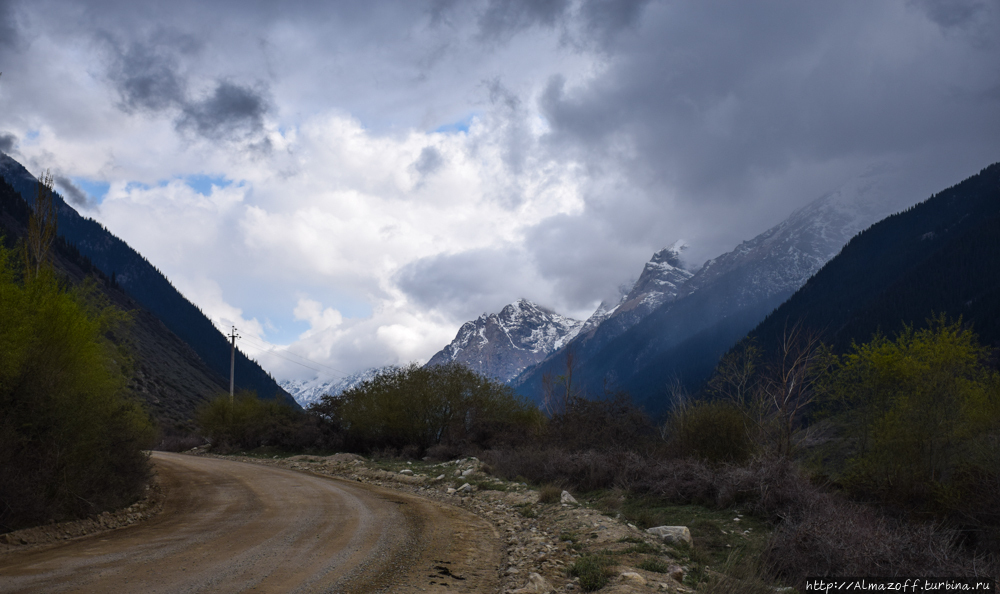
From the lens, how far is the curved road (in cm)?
702

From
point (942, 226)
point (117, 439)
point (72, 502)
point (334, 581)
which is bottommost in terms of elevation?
point (334, 581)

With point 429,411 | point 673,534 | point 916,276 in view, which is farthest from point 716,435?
point 916,276

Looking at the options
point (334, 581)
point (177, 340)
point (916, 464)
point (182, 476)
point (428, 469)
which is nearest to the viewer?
point (334, 581)

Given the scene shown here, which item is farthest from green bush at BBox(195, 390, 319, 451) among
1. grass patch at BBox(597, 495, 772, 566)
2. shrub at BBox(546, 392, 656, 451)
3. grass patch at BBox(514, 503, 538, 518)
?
grass patch at BBox(597, 495, 772, 566)

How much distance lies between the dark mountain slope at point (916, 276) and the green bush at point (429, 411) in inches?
2961

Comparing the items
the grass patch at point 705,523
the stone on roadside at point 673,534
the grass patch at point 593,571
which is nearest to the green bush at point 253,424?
the grass patch at point 705,523

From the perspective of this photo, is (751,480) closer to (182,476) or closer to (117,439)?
(117,439)

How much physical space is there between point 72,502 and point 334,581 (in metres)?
7.94

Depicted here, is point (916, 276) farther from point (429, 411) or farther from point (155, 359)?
point (155, 359)

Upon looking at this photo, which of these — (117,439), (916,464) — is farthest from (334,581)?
(916,464)

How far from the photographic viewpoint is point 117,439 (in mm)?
13727

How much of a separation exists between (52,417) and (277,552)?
632 cm

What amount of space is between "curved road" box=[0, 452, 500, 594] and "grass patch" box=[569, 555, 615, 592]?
1.42 metres

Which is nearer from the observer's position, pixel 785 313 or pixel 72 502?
pixel 72 502
